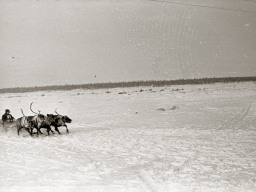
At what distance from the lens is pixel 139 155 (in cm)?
941

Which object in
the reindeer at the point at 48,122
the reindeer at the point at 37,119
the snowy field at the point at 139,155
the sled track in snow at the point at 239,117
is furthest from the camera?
the sled track in snow at the point at 239,117

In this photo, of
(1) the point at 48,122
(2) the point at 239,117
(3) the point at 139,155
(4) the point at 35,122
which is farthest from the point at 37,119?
(2) the point at 239,117

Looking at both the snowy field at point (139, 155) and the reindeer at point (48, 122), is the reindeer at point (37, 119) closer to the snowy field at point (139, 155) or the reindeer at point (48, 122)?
the reindeer at point (48, 122)

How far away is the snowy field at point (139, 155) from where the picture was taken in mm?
7074

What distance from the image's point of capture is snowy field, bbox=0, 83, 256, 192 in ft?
23.2

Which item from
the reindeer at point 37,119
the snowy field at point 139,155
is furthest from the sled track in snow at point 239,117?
the reindeer at point 37,119

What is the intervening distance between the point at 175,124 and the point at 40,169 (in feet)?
26.7

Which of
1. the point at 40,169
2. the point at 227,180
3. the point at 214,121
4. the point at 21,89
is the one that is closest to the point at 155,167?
the point at 227,180

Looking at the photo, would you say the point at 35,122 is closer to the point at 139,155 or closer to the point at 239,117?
the point at 139,155

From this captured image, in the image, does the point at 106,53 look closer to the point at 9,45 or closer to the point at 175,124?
the point at 9,45

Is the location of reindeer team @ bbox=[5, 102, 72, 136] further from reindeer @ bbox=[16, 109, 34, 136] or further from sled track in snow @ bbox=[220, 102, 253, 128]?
sled track in snow @ bbox=[220, 102, 253, 128]

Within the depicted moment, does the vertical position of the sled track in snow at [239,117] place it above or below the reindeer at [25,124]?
below

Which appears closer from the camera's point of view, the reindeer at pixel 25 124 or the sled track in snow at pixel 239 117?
the reindeer at pixel 25 124

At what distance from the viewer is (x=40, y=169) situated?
8062 mm
